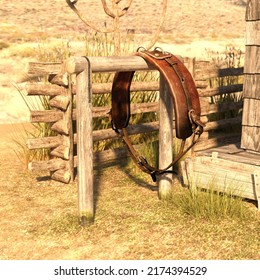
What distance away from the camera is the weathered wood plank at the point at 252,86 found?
20.9 feet

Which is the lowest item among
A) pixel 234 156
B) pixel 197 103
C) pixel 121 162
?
pixel 121 162

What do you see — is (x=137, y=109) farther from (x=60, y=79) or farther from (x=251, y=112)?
(x=251, y=112)

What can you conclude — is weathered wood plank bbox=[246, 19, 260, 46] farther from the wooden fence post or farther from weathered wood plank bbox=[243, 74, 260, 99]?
the wooden fence post

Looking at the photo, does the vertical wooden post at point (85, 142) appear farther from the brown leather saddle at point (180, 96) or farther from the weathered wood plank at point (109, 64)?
the brown leather saddle at point (180, 96)

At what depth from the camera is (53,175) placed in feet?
23.2

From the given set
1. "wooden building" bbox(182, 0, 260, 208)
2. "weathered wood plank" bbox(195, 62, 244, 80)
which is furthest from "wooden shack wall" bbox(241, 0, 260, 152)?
"weathered wood plank" bbox(195, 62, 244, 80)

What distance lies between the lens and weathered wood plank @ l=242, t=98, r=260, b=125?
6.44 metres

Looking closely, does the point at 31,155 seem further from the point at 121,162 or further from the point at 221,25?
the point at 221,25

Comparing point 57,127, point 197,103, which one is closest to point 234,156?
point 197,103

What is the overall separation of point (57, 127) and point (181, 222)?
2.42m

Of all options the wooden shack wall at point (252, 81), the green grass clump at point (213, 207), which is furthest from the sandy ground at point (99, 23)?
the green grass clump at point (213, 207)

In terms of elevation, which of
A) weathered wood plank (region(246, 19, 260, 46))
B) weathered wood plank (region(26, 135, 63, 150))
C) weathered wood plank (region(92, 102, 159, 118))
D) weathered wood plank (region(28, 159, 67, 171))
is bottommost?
weathered wood plank (region(28, 159, 67, 171))

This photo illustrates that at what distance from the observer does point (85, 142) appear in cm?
513

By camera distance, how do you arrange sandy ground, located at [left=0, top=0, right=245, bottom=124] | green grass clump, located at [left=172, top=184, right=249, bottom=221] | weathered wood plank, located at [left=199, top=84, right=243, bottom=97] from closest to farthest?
green grass clump, located at [left=172, top=184, right=249, bottom=221], weathered wood plank, located at [left=199, top=84, right=243, bottom=97], sandy ground, located at [left=0, top=0, right=245, bottom=124]
